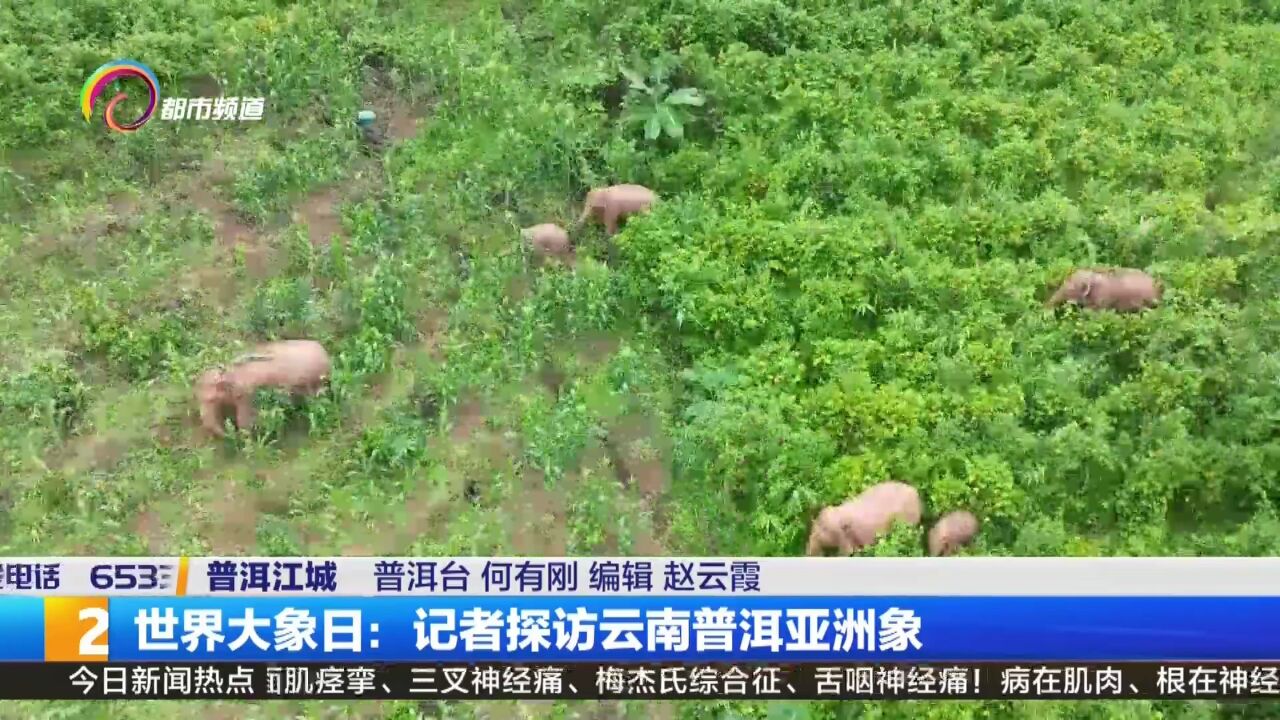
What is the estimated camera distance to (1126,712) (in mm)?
8070

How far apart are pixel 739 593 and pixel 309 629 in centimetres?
206

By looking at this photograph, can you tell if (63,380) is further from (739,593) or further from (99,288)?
(739,593)

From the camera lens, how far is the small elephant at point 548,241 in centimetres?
1138

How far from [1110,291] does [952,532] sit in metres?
3.00

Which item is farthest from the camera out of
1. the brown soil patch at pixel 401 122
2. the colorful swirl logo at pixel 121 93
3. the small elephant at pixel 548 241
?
the brown soil patch at pixel 401 122

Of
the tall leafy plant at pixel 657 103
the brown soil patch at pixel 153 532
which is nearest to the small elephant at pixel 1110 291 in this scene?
the tall leafy plant at pixel 657 103

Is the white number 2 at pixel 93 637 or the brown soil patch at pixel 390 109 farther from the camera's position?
the brown soil patch at pixel 390 109

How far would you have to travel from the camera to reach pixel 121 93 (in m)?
12.5

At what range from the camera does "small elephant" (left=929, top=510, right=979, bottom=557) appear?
29.9 ft

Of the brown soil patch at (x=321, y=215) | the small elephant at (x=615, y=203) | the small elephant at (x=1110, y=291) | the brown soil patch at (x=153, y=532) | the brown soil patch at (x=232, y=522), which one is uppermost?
the small elephant at (x=1110, y=291)

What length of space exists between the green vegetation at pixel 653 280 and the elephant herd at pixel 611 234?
0.57 ft

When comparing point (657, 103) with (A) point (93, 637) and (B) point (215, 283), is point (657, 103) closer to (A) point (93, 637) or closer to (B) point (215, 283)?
(B) point (215, 283)

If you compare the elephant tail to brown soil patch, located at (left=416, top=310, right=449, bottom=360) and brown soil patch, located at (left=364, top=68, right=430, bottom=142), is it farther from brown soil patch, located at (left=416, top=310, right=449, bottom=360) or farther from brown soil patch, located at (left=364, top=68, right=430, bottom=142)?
brown soil patch, located at (left=364, top=68, right=430, bottom=142)

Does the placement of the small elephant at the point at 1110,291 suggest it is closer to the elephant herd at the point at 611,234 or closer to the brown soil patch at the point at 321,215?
the elephant herd at the point at 611,234
